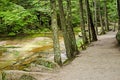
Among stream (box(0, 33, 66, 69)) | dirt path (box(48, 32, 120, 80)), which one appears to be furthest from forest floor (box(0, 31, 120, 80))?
stream (box(0, 33, 66, 69))

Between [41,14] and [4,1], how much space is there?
1642 cm

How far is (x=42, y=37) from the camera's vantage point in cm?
3559

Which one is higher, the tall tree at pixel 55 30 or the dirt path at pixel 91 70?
the tall tree at pixel 55 30

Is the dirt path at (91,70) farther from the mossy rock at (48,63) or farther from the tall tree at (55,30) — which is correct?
the tall tree at (55,30)

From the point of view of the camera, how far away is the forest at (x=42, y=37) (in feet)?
52.8

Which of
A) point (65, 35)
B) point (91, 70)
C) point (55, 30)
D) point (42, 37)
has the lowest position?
point (42, 37)

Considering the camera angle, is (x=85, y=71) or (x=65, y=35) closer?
(x=85, y=71)

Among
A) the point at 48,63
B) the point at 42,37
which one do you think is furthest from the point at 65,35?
the point at 42,37

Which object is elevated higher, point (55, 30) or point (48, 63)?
point (55, 30)

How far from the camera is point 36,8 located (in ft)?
133

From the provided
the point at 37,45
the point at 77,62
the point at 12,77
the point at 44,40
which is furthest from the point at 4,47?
the point at 12,77

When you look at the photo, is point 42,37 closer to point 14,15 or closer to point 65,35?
point 14,15

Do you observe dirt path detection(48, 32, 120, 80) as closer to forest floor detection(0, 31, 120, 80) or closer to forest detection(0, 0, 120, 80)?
forest floor detection(0, 31, 120, 80)

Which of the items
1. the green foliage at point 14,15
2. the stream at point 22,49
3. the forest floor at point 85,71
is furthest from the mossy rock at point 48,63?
the green foliage at point 14,15
